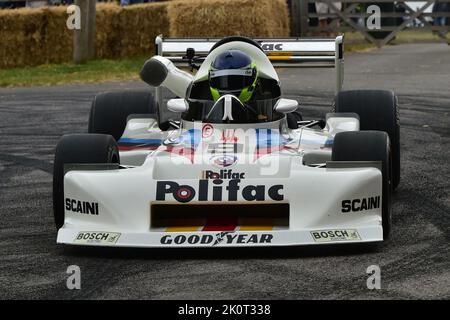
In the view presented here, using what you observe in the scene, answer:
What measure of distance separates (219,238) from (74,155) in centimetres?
119

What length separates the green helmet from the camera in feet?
27.7

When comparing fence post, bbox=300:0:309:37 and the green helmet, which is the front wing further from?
fence post, bbox=300:0:309:37

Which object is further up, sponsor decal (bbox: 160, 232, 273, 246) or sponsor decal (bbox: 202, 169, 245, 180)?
sponsor decal (bbox: 202, 169, 245, 180)

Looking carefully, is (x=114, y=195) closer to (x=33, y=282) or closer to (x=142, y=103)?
(x=33, y=282)

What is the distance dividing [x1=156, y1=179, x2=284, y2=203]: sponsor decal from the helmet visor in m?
1.29

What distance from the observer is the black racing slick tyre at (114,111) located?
32.2ft

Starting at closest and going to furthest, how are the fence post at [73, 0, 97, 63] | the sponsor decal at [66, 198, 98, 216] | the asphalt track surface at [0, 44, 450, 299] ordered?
the asphalt track surface at [0, 44, 450, 299] < the sponsor decal at [66, 198, 98, 216] < the fence post at [73, 0, 97, 63]

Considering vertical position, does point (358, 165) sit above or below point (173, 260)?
above

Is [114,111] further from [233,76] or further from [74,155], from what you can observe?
[74,155]

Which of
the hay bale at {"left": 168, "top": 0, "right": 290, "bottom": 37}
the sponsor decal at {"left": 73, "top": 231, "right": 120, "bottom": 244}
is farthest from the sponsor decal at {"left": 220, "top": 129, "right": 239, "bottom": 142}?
the hay bale at {"left": 168, "top": 0, "right": 290, "bottom": 37}

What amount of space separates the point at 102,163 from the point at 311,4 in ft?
68.7

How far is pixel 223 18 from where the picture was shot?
24.2 metres
